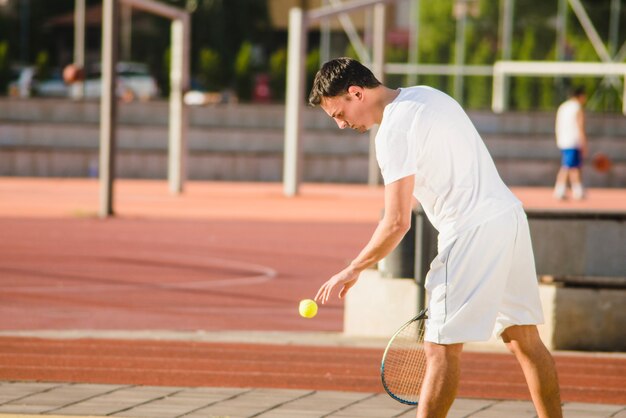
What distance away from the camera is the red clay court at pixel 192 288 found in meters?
7.80

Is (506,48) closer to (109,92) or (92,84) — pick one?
(92,84)

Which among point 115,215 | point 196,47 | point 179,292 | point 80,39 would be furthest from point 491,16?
point 179,292

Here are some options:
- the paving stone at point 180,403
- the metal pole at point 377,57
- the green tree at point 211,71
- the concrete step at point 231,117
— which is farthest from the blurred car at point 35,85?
the paving stone at point 180,403

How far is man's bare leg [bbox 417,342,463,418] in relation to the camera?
5.39 m

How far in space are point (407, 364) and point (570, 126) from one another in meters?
19.4

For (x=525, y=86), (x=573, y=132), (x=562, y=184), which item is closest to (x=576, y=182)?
(x=562, y=184)

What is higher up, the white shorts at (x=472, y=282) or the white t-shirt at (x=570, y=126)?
the white t-shirt at (x=570, y=126)

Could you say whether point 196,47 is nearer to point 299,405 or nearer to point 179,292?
point 179,292

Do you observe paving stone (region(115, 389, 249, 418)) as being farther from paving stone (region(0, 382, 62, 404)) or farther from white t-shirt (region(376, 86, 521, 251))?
white t-shirt (region(376, 86, 521, 251))

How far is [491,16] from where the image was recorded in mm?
51656

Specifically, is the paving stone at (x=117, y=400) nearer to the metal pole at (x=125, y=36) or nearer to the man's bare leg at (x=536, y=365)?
the man's bare leg at (x=536, y=365)

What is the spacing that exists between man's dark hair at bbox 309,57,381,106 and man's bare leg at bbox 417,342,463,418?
1.03m

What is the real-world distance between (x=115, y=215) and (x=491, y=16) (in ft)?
112

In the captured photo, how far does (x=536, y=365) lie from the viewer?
5.61 m
